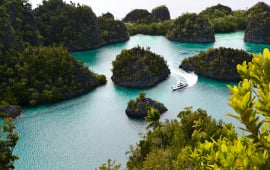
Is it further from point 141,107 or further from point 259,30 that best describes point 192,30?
point 141,107

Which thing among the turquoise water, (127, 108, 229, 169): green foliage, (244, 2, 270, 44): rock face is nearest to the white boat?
the turquoise water

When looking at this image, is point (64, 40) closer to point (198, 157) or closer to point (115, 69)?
point (115, 69)

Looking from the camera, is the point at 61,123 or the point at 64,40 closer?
the point at 61,123

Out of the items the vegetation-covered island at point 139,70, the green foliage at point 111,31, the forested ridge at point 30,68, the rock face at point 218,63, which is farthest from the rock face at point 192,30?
Result: the forested ridge at point 30,68

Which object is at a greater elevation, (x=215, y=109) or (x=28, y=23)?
(x=28, y=23)

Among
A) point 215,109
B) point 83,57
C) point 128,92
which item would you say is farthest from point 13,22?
point 215,109

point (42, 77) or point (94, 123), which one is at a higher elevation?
point (42, 77)

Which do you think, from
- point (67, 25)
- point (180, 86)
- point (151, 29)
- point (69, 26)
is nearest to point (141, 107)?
point (180, 86)
